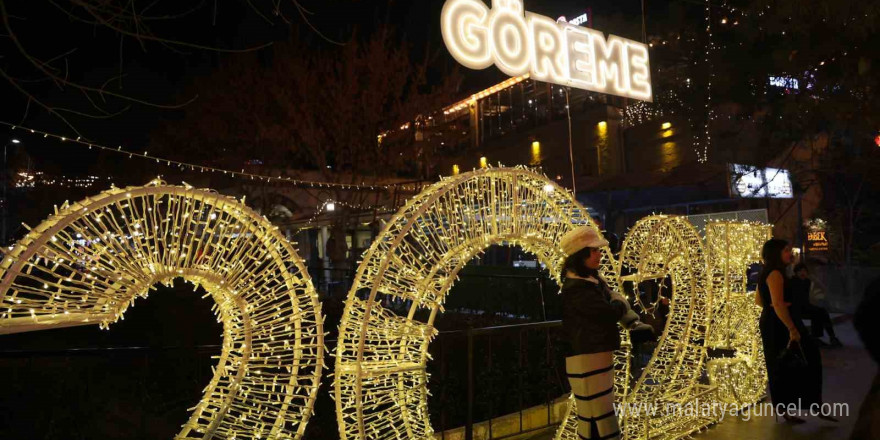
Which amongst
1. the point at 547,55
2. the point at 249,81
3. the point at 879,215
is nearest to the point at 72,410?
the point at 547,55

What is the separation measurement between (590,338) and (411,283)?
3.51ft

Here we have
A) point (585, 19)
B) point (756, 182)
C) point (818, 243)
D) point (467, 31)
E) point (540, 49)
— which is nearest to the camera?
point (467, 31)

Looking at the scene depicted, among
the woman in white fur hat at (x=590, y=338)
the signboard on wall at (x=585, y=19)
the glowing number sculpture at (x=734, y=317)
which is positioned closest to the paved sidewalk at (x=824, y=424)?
the glowing number sculpture at (x=734, y=317)

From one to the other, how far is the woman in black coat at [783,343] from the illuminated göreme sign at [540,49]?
118 inches

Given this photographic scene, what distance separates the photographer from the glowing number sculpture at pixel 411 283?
3.21 metres

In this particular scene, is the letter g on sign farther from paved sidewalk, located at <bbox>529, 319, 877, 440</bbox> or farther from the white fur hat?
paved sidewalk, located at <bbox>529, 319, 877, 440</bbox>

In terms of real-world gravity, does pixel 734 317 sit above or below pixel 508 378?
above

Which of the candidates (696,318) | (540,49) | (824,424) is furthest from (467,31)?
(824,424)

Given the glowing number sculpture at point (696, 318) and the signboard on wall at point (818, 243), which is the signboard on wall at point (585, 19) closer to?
the signboard on wall at point (818, 243)

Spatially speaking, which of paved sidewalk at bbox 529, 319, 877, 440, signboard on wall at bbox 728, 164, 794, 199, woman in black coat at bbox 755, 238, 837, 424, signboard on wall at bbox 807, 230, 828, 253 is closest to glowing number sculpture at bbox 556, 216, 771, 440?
paved sidewalk at bbox 529, 319, 877, 440

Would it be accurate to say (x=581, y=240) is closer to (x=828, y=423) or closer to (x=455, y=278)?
(x=455, y=278)

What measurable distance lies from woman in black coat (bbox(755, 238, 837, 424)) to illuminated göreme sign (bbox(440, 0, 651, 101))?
2994 millimetres

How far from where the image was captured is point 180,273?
2596mm

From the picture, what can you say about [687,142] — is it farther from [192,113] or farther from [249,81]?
[192,113]
